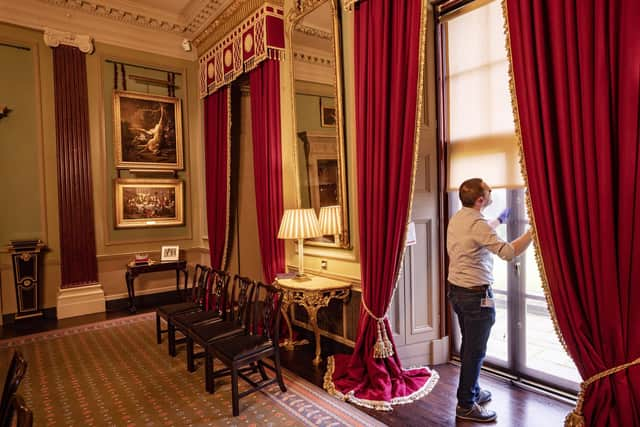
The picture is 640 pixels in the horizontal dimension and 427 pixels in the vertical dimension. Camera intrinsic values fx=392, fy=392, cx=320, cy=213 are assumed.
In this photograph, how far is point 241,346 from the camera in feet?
8.92

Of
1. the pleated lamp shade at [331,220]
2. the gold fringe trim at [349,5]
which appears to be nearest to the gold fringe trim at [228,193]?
Result: the pleated lamp shade at [331,220]

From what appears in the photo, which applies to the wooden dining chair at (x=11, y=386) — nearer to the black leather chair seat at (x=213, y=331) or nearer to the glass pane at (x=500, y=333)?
the black leather chair seat at (x=213, y=331)

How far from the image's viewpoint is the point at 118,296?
5.62 metres

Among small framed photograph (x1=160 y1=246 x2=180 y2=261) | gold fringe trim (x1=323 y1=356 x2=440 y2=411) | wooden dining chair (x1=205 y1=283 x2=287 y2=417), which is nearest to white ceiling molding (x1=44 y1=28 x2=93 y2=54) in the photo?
small framed photograph (x1=160 y1=246 x2=180 y2=261)

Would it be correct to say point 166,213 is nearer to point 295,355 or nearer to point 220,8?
point 220,8

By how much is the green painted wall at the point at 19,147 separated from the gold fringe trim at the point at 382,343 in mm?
4611

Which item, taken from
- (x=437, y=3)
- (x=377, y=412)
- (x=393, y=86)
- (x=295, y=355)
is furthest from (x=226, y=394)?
(x=437, y=3)

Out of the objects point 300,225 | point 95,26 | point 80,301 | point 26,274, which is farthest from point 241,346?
point 95,26

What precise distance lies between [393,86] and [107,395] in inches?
121

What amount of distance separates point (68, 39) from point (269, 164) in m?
3.39

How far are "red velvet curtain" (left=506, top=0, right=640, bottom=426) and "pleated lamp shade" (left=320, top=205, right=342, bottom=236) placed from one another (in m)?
1.75

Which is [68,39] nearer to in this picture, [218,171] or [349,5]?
[218,171]

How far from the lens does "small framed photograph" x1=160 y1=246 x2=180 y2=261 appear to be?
570 centimetres

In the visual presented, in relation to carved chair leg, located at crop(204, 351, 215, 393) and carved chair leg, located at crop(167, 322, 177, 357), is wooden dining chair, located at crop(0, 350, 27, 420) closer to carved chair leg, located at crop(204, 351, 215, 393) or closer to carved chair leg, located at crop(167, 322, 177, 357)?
carved chair leg, located at crop(204, 351, 215, 393)
